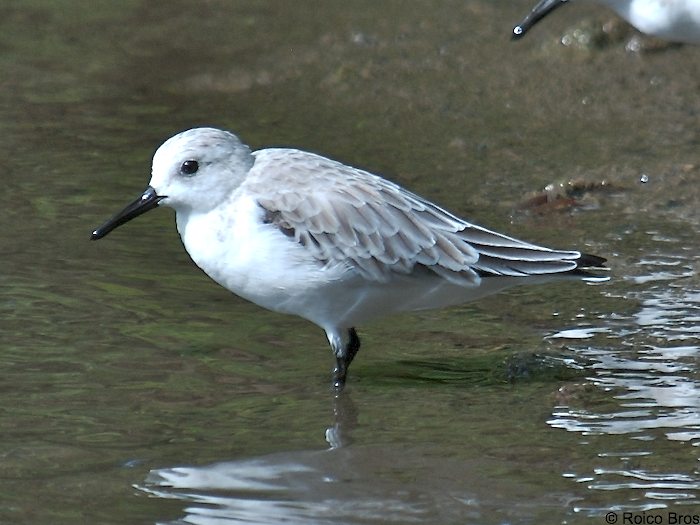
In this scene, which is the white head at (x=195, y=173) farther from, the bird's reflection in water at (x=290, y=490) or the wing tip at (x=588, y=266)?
the wing tip at (x=588, y=266)

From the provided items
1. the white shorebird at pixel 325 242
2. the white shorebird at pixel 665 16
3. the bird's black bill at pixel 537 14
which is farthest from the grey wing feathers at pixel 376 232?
the bird's black bill at pixel 537 14

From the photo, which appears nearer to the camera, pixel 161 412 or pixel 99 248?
pixel 161 412

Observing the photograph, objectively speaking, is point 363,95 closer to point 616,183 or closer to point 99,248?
point 616,183

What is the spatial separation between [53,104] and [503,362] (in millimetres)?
4718

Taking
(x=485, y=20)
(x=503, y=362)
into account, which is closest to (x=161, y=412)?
(x=503, y=362)

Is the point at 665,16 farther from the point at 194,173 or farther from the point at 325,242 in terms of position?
the point at 194,173

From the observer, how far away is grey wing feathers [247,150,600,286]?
19.6 feet

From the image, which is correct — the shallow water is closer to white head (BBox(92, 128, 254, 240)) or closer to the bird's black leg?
the bird's black leg

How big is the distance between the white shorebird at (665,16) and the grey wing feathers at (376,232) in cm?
328

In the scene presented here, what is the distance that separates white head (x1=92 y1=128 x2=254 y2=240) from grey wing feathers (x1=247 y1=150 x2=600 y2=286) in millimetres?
118

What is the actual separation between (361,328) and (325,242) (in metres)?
1.04

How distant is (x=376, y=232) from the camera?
6.05 meters

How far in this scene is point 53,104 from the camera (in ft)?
32.2

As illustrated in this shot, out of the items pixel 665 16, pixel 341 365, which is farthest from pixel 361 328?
pixel 665 16
